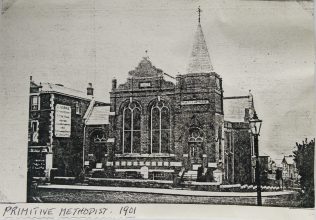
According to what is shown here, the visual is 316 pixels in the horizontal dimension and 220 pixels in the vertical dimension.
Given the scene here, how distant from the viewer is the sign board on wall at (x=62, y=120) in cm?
277

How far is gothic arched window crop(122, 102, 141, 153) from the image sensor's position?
275 cm

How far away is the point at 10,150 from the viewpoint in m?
2.70

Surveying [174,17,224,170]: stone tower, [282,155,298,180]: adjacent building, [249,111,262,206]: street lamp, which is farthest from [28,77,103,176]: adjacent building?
[282,155,298,180]: adjacent building

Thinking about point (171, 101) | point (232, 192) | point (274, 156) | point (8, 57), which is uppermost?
point (8, 57)

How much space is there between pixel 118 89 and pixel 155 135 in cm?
37

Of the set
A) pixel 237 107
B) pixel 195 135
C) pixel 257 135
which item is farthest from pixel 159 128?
pixel 257 135

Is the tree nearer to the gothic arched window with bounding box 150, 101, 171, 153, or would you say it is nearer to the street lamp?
the street lamp

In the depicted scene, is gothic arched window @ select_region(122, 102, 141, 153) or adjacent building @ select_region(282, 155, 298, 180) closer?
adjacent building @ select_region(282, 155, 298, 180)

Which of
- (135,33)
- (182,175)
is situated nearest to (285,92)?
(182,175)

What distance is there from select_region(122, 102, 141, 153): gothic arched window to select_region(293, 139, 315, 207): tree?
968 millimetres

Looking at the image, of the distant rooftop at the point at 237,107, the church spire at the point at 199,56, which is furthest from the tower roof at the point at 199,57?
the distant rooftop at the point at 237,107

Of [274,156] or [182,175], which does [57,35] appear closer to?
[182,175]

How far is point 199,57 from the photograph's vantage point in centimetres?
270
